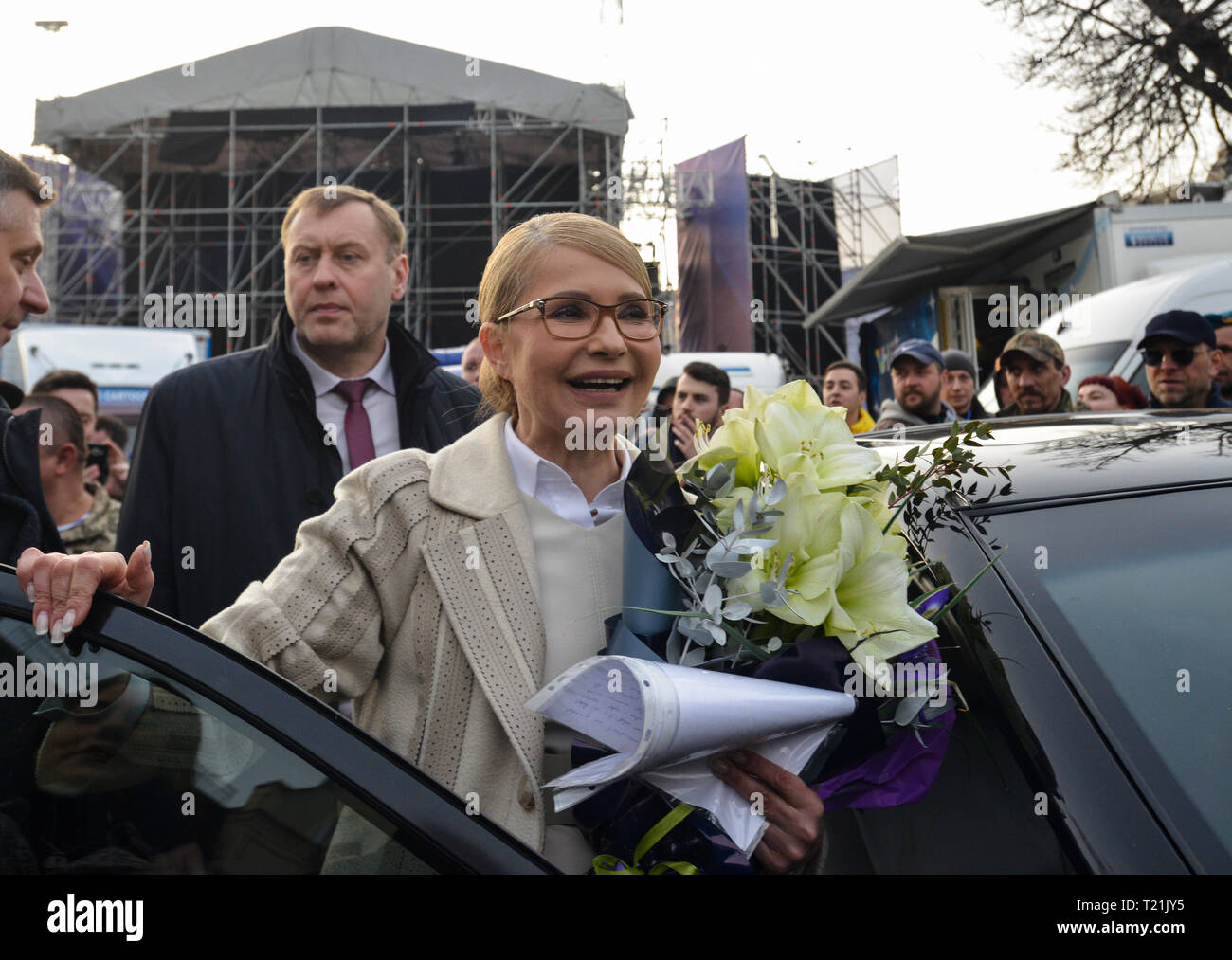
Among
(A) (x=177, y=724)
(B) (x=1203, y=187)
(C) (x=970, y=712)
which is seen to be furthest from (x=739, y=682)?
(B) (x=1203, y=187)

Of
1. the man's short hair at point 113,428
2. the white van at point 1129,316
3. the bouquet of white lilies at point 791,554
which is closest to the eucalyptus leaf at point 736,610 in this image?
the bouquet of white lilies at point 791,554

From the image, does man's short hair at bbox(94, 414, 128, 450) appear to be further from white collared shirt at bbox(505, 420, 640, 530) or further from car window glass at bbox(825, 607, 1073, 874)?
car window glass at bbox(825, 607, 1073, 874)

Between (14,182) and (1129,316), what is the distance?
22.0 ft

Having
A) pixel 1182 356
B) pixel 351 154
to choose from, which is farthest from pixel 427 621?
pixel 351 154

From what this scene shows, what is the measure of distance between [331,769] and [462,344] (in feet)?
69.7

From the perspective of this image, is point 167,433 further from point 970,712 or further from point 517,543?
point 970,712

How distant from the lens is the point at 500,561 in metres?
1.69

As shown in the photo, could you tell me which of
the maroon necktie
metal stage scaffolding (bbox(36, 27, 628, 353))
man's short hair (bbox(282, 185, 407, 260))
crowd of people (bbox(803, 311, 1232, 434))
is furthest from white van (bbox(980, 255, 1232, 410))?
metal stage scaffolding (bbox(36, 27, 628, 353))

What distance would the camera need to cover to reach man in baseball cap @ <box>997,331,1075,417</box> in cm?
514

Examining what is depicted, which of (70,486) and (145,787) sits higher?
(70,486)

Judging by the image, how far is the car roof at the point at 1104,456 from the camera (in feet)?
5.43

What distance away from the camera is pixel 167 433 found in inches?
117
